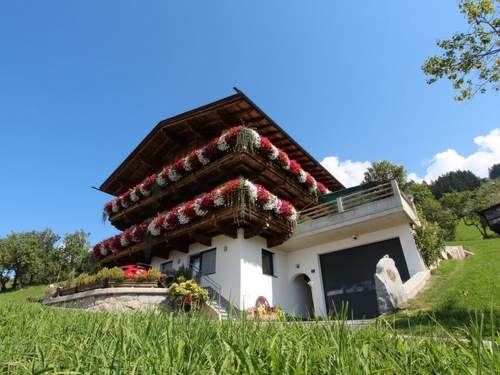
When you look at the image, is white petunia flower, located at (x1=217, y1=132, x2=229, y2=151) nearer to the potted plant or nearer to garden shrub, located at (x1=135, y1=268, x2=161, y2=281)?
the potted plant

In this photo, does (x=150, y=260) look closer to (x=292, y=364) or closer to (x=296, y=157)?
(x=296, y=157)

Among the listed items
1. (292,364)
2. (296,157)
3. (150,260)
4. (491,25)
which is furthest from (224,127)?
(292,364)

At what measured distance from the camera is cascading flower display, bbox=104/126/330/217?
14.8 meters

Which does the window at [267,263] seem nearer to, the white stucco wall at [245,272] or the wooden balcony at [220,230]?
the white stucco wall at [245,272]

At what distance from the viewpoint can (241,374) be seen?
164 centimetres

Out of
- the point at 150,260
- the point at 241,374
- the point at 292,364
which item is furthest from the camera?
the point at 150,260

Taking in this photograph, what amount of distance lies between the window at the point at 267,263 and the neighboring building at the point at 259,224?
2.2 inches

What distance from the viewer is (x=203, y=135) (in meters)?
19.0

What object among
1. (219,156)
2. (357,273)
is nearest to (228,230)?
(219,156)

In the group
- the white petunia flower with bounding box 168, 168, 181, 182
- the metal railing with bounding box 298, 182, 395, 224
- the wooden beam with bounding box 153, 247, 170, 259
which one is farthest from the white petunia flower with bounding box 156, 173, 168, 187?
the metal railing with bounding box 298, 182, 395, 224

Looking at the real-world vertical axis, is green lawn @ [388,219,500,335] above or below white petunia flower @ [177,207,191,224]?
below

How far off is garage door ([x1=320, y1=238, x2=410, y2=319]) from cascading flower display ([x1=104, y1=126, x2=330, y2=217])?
16.3ft

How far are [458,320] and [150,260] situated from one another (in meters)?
16.9

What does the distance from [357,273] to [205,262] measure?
25.2 feet
